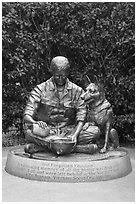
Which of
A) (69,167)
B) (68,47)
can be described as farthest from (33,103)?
(68,47)

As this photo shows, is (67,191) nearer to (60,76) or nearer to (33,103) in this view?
(33,103)

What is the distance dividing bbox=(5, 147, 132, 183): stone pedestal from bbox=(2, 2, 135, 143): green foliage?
3.17 m

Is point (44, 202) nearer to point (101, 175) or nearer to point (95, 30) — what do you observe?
point (101, 175)

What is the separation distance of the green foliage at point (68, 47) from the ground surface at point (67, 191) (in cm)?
379

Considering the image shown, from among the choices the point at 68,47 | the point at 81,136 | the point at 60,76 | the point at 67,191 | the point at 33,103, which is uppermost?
the point at 68,47

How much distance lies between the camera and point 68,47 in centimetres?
1004

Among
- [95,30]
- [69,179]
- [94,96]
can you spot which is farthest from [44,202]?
[95,30]

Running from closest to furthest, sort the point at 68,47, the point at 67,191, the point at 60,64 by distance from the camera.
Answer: the point at 67,191
the point at 60,64
the point at 68,47

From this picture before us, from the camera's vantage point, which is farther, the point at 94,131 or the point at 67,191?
the point at 94,131

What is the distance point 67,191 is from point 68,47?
5.31 meters

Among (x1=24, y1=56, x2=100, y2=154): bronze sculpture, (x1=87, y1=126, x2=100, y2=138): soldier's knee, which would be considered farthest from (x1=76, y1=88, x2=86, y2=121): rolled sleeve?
(x1=87, y1=126, x2=100, y2=138): soldier's knee

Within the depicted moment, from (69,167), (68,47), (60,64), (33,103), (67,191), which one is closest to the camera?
(67,191)

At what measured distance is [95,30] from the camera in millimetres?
9781

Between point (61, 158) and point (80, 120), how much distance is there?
79 cm
